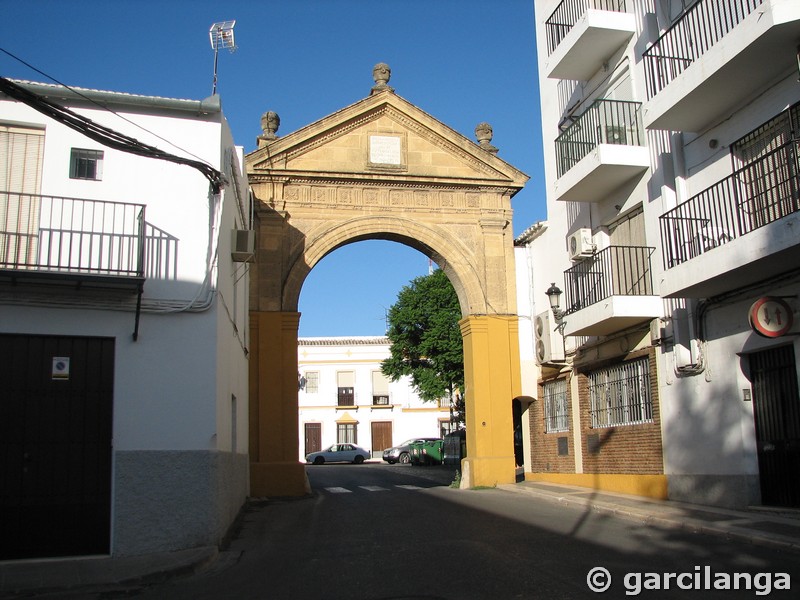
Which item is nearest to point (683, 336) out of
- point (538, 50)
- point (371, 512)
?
point (371, 512)

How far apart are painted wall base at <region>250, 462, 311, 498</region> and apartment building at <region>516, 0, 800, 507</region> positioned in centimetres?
551

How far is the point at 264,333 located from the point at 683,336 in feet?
30.7

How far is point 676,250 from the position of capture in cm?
1131

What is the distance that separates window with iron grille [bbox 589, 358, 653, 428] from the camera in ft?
44.4

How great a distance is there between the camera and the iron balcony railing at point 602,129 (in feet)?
44.6

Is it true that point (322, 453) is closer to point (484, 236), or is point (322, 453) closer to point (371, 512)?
point (484, 236)

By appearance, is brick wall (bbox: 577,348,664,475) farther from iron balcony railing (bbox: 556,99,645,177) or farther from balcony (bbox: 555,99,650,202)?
iron balcony railing (bbox: 556,99,645,177)

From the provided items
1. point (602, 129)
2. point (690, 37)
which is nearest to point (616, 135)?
point (602, 129)

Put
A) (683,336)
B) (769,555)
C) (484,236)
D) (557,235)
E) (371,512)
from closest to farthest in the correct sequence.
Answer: (769,555) < (683,336) < (371,512) < (557,235) < (484,236)

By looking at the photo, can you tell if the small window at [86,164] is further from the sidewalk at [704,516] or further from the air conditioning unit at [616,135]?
the air conditioning unit at [616,135]

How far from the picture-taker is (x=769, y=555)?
25.4ft

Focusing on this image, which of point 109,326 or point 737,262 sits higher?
point 737,262

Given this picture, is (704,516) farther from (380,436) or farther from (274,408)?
(380,436)

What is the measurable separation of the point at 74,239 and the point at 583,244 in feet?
30.5
